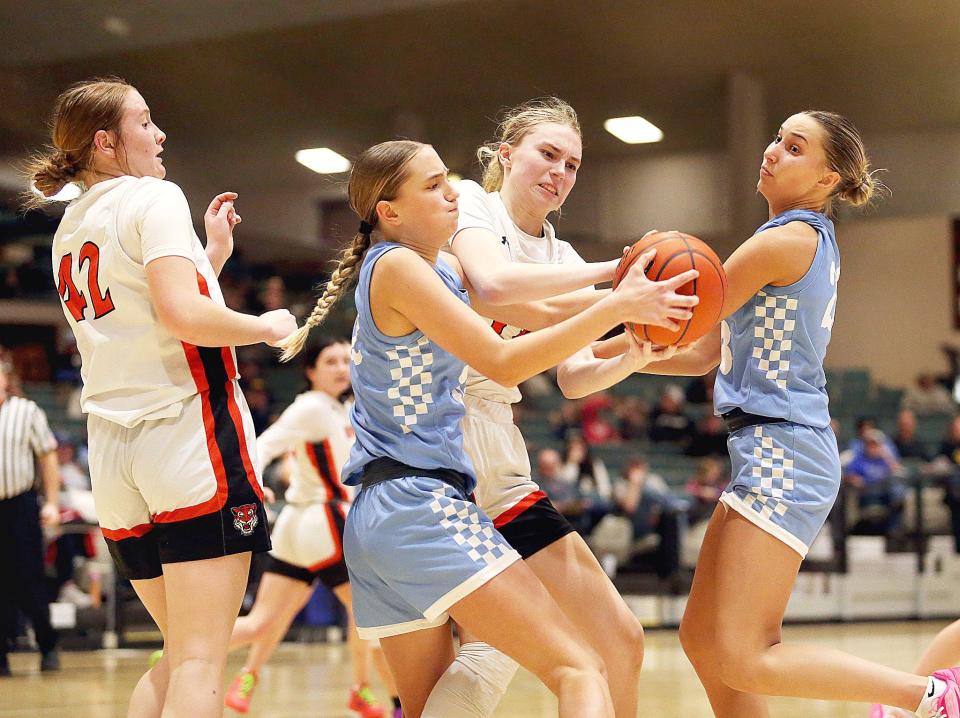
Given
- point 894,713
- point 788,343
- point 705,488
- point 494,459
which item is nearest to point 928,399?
point 705,488

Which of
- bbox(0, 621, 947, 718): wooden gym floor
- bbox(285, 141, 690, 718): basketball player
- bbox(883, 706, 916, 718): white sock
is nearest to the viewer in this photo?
bbox(285, 141, 690, 718): basketball player

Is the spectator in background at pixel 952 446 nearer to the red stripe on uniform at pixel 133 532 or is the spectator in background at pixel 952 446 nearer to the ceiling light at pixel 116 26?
the ceiling light at pixel 116 26

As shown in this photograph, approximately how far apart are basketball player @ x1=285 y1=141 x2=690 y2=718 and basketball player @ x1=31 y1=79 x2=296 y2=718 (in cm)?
24

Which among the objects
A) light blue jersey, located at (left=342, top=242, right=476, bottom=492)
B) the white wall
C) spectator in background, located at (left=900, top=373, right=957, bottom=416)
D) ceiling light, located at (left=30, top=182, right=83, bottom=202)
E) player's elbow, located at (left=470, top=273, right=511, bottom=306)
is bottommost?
light blue jersey, located at (left=342, top=242, right=476, bottom=492)

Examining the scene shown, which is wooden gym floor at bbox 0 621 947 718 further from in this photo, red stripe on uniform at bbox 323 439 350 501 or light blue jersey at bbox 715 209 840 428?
light blue jersey at bbox 715 209 840 428

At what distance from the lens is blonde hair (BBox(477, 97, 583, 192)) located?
3225 mm

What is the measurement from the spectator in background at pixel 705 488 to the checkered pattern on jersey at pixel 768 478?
648 centimetres

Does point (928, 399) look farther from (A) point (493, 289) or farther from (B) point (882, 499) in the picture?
(A) point (493, 289)

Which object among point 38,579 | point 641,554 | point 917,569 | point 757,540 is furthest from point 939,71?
point 757,540

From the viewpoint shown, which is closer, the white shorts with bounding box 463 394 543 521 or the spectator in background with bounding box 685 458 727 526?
the white shorts with bounding box 463 394 543 521

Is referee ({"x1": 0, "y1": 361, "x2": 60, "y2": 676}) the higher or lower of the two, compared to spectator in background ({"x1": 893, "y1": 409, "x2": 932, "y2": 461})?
lower

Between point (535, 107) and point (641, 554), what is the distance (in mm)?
6233

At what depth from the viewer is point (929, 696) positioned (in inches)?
106

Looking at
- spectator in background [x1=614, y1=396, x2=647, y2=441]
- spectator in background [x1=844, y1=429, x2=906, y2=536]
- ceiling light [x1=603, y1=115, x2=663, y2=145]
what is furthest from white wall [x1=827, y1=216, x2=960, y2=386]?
spectator in background [x1=844, y1=429, x2=906, y2=536]
